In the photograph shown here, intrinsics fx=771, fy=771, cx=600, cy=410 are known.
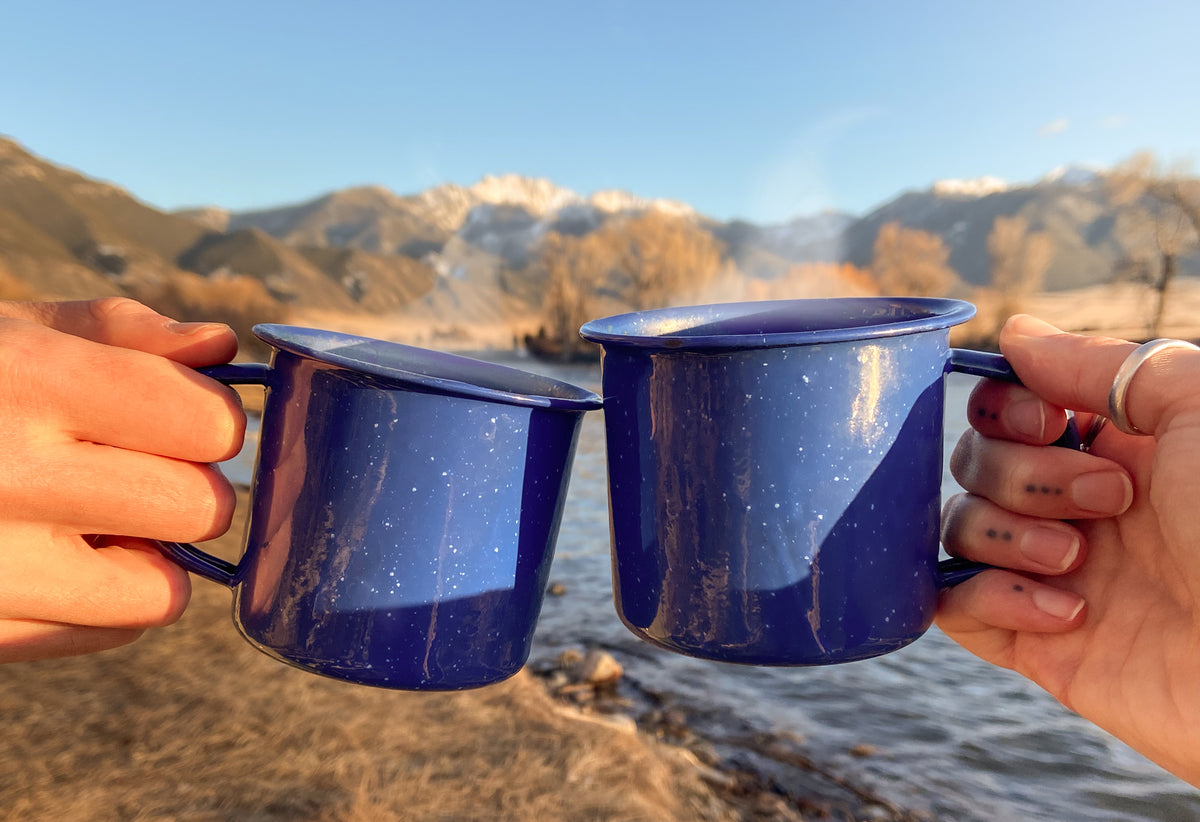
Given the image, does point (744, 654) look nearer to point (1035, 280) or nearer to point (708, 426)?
point (708, 426)

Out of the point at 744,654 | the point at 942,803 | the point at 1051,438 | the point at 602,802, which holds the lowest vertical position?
the point at 942,803

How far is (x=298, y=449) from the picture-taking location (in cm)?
122

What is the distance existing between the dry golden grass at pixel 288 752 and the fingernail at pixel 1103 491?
1.60m

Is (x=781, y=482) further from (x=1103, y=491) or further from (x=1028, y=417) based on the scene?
(x=1103, y=491)

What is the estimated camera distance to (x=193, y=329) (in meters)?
1.36

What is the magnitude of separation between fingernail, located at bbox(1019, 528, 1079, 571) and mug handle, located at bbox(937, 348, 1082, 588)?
0.26 ft

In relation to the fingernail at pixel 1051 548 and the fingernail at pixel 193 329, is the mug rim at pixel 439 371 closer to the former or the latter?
the fingernail at pixel 193 329

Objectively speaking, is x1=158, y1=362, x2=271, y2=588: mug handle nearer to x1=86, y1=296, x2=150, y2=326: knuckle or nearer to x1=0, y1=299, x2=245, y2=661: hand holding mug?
x1=0, y1=299, x2=245, y2=661: hand holding mug

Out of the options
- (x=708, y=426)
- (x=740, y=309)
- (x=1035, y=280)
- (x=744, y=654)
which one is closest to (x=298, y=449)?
(x=708, y=426)

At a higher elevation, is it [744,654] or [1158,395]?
[1158,395]

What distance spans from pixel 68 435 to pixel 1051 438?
1.72 m

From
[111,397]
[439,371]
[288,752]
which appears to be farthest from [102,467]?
[288,752]

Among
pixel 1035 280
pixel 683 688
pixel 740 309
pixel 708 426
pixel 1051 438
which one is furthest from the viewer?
pixel 1035 280

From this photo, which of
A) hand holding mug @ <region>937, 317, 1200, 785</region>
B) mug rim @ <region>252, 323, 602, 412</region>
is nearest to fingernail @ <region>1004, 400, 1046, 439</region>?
hand holding mug @ <region>937, 317, 1200, 785</region>
